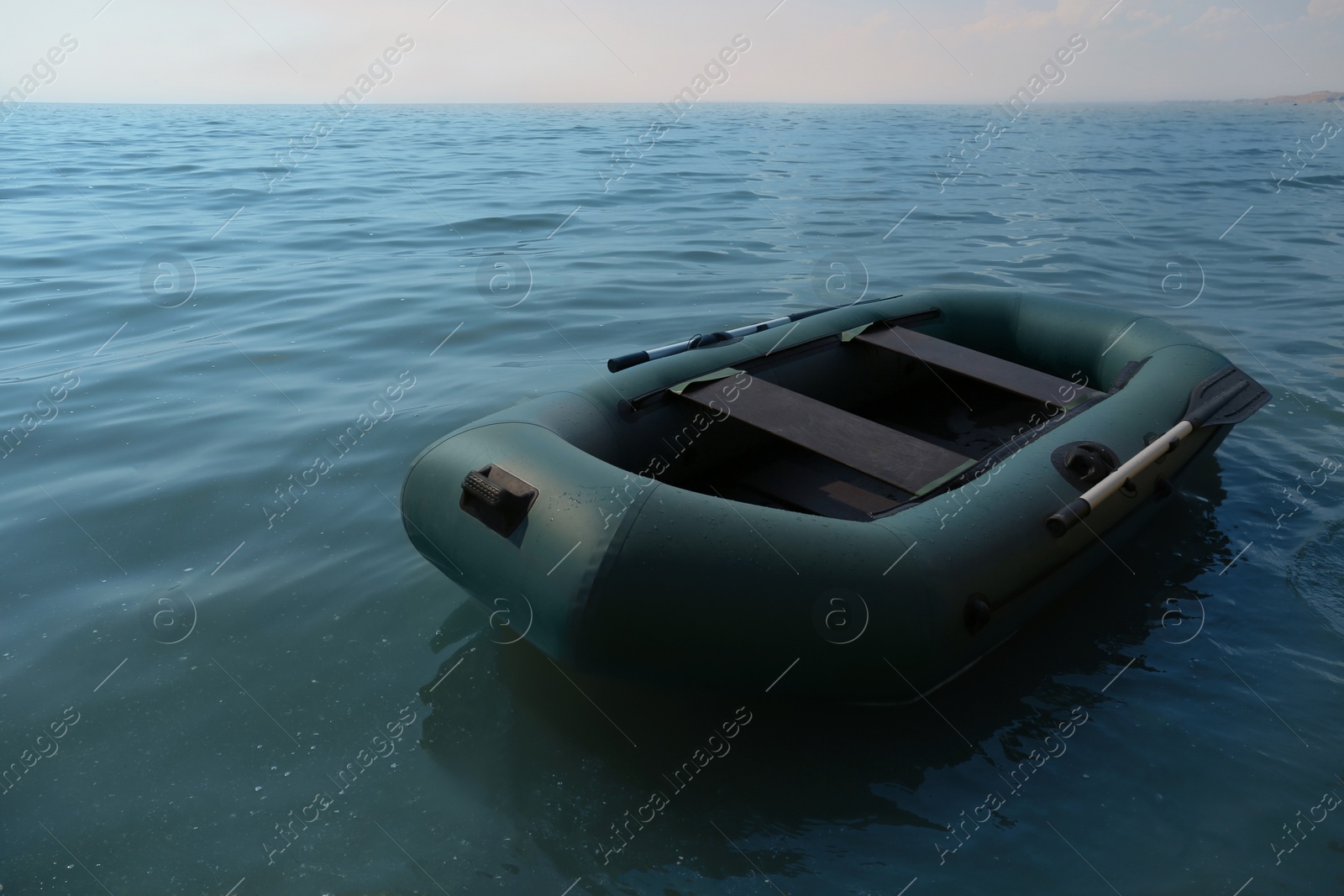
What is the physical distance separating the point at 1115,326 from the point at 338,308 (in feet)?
18.1

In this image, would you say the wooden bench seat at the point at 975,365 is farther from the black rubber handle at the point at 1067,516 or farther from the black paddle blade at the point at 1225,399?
the black rubber handle at the point at 1067,516

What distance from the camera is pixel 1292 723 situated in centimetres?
289

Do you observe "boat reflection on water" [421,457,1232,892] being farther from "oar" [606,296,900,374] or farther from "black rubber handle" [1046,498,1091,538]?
"oar" [606,296,900,374]

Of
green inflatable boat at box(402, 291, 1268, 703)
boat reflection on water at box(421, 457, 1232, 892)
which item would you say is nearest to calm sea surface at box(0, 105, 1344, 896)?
boat reflection on water at box(421, 457, 1232, 892)

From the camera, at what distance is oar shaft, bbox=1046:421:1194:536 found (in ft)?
9.54

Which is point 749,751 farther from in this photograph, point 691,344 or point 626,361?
point 691,344

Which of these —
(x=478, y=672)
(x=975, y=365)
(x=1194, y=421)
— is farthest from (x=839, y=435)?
(x=478, y=672)

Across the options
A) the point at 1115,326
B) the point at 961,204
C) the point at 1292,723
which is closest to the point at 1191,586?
the point at 1292,723

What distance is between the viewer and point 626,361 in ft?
12.1

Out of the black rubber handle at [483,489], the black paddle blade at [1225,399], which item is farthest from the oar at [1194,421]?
the black rubber handle at [483,489]

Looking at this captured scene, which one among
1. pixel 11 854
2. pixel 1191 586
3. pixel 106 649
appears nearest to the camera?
pixel 11 854

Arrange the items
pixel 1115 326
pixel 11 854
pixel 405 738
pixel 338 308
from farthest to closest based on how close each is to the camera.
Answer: pixel 338 308
pixel 1115 326
pixel 405 738
pixel 11 854

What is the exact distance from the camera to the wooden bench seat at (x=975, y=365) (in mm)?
3857

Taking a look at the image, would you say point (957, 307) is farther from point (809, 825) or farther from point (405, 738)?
point (405, 738)
